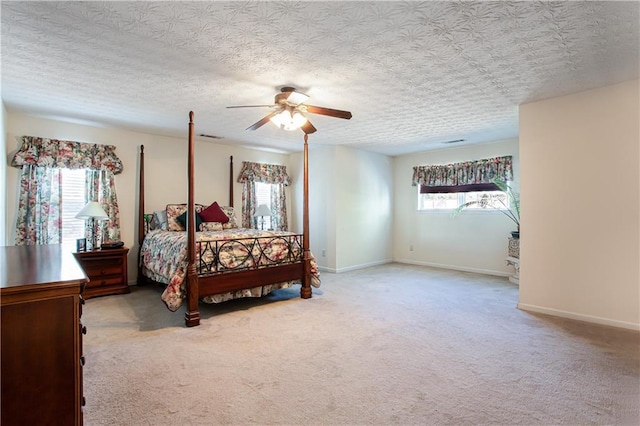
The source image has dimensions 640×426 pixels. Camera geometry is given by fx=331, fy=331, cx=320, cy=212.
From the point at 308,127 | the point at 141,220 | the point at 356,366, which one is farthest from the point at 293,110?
the point at 141,220

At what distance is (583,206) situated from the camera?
10.8 ft

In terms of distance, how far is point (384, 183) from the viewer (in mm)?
6852

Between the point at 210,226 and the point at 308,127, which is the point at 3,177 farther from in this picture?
the point at 308,127

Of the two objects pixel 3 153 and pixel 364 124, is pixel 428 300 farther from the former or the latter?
pixel 3 153

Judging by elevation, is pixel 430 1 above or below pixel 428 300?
above

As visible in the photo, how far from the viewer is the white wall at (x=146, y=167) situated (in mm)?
4039

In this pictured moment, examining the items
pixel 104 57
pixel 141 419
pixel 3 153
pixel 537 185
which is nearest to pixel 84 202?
pixel 3 153

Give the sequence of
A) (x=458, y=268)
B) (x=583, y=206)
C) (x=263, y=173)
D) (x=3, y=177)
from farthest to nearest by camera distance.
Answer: (x=263, y=173) < (x=458, y=268) < (x=3, y=177) < (x=583, y=206)

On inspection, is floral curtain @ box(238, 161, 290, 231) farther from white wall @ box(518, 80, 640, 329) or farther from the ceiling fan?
white wall @ box(518, 80, 640, 329)

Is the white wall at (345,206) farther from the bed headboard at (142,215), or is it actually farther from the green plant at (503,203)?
the bed headboard at (142,215)

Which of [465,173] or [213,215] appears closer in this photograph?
[213,215]

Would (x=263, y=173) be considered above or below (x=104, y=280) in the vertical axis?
above

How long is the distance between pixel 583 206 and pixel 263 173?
4783 mm

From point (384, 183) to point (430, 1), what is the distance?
510 centimetres
